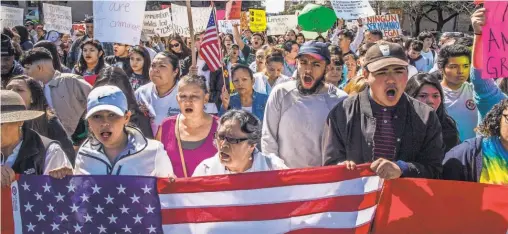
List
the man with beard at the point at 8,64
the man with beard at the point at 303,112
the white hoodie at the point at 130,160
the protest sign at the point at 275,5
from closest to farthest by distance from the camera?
the white hoodie at the point at 130,160, the man with beard at the point at 303,112, the man with beard at the point at 8,64, the protest sign at the point at 275,5

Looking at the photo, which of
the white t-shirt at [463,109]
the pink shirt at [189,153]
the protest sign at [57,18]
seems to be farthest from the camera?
the protest sign at [57,18]

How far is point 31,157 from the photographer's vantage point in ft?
10.8

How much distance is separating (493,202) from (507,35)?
0.96m

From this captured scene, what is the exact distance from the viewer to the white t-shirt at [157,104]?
5.15 m

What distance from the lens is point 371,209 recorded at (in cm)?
328

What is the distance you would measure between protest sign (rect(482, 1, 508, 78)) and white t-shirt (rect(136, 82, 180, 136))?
2.62 meters

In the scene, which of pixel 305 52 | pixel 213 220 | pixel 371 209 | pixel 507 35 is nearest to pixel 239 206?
pixel 213 220

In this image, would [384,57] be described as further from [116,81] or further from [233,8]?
[233,8]

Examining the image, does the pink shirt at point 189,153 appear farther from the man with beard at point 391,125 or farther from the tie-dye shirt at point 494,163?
the tie-dye shirt at point 494,163

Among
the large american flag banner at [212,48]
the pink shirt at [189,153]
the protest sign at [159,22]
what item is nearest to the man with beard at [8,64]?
the large american flag banner at [212,48]

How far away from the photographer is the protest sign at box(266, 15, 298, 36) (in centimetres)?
1667

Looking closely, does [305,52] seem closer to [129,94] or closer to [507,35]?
[507,35]

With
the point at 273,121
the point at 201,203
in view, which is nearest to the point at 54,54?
the point at 273,121

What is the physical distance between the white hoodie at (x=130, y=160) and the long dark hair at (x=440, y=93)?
196cm
